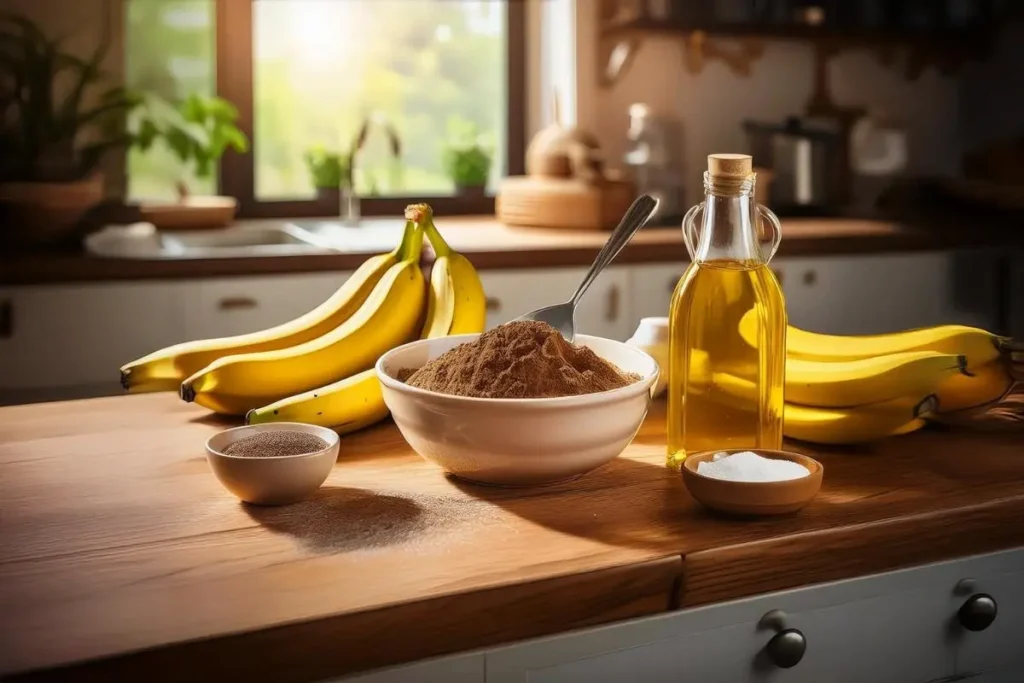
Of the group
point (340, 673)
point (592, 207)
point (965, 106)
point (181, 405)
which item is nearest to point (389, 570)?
point (340, 673)

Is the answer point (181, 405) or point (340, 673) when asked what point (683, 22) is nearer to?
point (181, 405)

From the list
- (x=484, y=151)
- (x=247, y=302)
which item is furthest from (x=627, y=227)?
(x=484, y=151)

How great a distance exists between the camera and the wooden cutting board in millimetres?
3096

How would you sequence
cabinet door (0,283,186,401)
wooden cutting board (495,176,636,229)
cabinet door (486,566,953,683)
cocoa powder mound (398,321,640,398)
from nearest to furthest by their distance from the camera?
cabinet door (486,566,953,683) < cocoa powder mound (398,321,640,398) < cabinet door (0,283,186,401) < wooden cutting board (495,176,636,229)

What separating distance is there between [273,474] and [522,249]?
1852 mm

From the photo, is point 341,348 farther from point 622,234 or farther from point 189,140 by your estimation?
point 189,140

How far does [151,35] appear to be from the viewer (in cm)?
321

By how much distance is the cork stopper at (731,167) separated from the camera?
3.43 ft

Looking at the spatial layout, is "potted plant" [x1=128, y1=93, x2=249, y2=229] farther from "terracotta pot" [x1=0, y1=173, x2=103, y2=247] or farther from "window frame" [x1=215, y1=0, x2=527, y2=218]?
"terracotta pot" [x1=0, y1=173, x2=103, y2=247]

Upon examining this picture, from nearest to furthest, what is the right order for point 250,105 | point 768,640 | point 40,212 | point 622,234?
point 768,640
point 622,234
point 40,212
point 250,105

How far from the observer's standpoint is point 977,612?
1016mm

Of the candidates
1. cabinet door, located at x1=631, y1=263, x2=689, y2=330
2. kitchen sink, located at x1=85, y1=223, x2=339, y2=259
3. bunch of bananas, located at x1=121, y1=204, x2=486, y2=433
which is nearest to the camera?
bunch of bananas, located at x1=121, y1=204, x2=486, y2=433

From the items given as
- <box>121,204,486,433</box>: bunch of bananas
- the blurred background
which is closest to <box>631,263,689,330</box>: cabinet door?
the blurred background

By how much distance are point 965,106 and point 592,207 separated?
165cm
